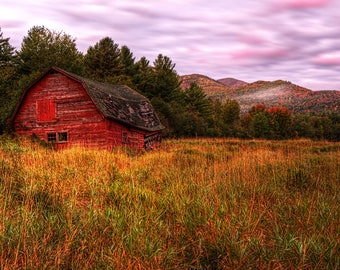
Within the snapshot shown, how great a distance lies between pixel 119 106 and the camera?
22.0m

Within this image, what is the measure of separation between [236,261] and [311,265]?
2.51ft

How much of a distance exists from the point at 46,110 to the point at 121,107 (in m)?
5.58

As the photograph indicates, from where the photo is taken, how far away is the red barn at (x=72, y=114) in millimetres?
19859

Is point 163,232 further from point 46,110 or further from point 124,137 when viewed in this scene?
point 46,110

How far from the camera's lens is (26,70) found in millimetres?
39375

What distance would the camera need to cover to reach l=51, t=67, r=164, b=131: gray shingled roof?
64.4 feet

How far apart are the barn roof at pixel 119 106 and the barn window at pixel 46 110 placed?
2071 millimetres

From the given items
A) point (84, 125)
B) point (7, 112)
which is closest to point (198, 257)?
point (84, 125)

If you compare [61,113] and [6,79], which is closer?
[61,113]

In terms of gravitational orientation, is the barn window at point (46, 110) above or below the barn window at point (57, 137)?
above

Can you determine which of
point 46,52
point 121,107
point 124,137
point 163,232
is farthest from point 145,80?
point 163,232

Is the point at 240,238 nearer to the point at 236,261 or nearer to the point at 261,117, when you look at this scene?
the point at 236,261

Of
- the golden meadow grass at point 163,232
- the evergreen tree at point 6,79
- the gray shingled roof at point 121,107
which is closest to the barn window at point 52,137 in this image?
the gray shingled roof at point 121,107

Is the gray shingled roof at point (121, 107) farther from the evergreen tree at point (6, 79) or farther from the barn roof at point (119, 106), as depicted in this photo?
the evergreen tree at point (6, 79)
